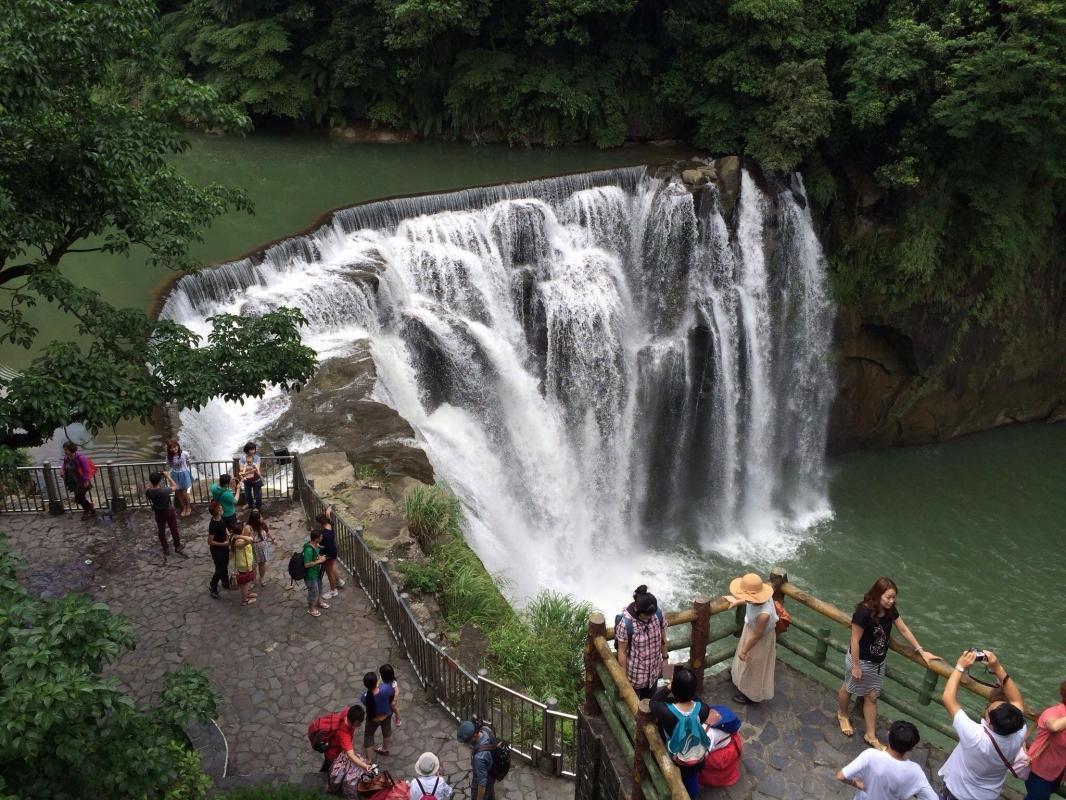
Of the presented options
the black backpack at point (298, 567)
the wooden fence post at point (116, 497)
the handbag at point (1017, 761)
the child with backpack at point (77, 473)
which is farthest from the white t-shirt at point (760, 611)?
the wooden fence post at point (116, 497)

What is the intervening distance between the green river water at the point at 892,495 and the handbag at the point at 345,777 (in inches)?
316

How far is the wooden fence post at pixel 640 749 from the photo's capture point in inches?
222

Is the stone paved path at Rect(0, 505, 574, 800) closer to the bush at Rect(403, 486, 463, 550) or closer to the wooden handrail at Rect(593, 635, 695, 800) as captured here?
the bush at Rect(403, 486, 463, 550)

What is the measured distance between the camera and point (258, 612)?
1043 cm

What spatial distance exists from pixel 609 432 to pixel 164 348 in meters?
11.5

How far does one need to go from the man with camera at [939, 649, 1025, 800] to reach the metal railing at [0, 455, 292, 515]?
365 inches

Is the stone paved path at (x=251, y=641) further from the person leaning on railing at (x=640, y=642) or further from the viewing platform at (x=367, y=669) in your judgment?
the person leaning on railing at (x=640, y=642)

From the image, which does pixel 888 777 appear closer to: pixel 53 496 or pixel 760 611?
pixel 760 611

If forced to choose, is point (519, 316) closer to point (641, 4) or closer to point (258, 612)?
point (258, 612)

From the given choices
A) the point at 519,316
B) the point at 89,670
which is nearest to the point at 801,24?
the point at 519,316

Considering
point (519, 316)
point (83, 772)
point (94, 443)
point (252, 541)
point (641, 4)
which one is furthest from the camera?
point (641, 4)

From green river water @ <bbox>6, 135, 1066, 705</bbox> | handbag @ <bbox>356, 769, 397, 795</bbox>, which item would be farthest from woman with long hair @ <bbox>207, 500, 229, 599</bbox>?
green river water @ <bbox>6, 135, 1066, 705</bbox>

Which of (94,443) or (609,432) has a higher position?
(94,443)

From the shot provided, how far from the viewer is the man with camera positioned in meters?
5.50
